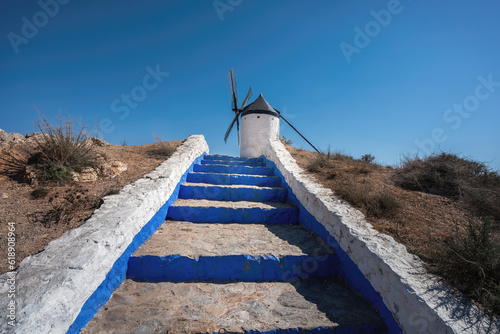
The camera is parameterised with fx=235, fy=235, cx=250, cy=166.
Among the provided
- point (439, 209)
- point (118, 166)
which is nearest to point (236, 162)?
point (118, 166)

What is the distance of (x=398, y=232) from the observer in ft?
7.64

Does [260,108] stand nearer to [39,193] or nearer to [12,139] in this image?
[12,139]

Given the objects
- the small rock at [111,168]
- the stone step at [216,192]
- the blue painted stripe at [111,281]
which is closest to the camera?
the blue painted stripe at [111,281]

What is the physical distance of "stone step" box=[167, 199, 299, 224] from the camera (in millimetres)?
3301

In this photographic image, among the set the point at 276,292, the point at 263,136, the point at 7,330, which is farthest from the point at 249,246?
the point at 263,136

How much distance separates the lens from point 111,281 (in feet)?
6.31

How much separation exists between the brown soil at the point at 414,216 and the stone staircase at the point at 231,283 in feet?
2.17

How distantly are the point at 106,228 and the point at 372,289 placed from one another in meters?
2.28

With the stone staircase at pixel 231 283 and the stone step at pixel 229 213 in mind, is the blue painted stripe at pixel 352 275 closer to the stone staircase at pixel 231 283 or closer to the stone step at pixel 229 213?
the stone staircase at pixel 231 283

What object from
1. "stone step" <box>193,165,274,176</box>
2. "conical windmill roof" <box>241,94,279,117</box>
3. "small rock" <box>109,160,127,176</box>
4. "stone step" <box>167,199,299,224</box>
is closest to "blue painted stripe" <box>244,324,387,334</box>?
"stone step" <box>167,199,299,224</box>

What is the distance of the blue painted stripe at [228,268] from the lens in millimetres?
2164

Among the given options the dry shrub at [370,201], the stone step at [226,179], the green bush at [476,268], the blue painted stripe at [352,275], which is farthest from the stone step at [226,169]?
the green bush at [476,268]

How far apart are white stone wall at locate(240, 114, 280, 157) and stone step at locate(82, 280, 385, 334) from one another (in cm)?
635

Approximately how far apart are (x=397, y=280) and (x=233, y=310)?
1.21 metres
